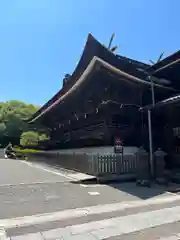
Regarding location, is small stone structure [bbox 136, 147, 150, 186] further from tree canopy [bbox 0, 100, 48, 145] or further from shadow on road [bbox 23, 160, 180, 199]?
tree canopy [bbox 0, 100, 48, 145]

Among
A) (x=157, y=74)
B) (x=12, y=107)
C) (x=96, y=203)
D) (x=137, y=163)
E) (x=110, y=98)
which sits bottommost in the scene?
(x=96, y=203)

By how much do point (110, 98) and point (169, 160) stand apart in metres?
4.53

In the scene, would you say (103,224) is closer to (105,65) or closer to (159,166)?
(159,166)

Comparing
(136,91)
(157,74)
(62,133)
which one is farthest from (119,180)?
(62,133)

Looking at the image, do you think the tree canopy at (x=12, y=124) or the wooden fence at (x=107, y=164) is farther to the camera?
the tree canopy at (x=12, y=124)

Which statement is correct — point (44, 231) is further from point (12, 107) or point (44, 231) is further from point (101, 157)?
point (12, 107)

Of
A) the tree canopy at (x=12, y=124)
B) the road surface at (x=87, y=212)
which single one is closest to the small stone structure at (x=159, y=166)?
the road surface at (x=87, y=212)

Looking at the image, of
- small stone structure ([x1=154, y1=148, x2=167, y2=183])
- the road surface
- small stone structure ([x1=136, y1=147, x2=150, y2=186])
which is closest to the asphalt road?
the road surface

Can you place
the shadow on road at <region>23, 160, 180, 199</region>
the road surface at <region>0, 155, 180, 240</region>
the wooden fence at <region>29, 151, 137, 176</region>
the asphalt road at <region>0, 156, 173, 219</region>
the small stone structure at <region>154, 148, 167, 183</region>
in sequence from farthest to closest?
the wooden fence at <region>29, 151, 137, 176</region>, the small stone structure at <region>154, 148, 167, 183</region>, the shadow on road at <region>23, 160, 180, 199</region>, the asphalt road at <region>0, 156, 173, 219</region>, the road surface at <region>0, 155, 180, 240</region>

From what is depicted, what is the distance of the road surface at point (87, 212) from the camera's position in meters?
4.16

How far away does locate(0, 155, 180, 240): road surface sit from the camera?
13.6 ft

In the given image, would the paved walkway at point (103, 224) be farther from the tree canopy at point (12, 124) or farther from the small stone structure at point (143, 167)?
the tree canopy at point (12, 124)

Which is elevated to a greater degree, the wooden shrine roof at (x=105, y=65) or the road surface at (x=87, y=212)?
the wooden shrine roof at (x=105, y=65)

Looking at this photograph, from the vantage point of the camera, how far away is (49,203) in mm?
6371
